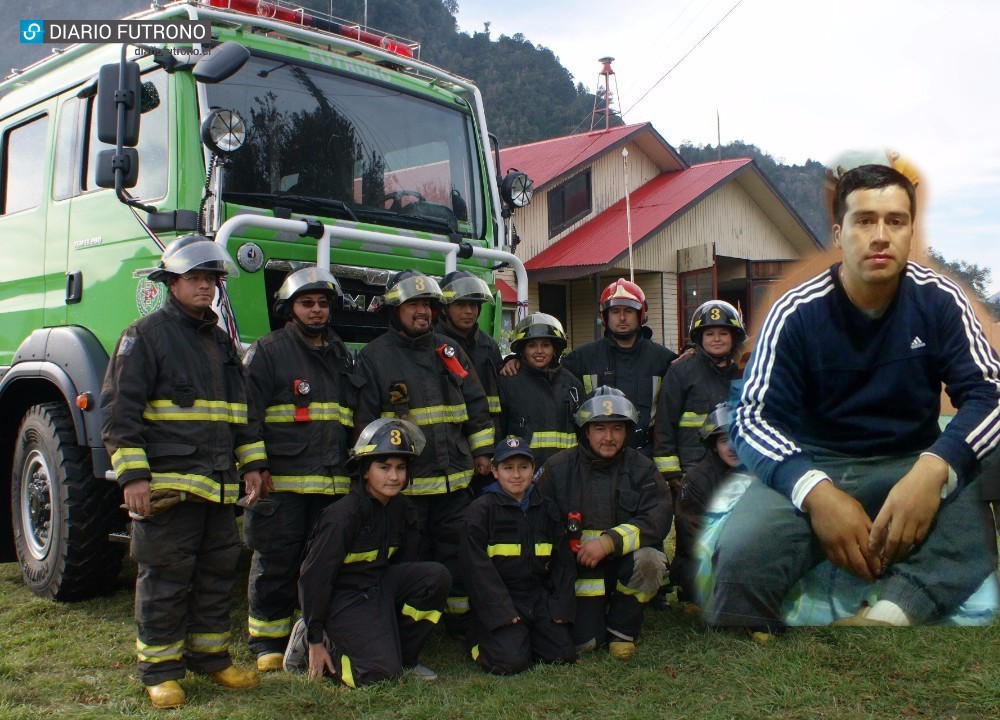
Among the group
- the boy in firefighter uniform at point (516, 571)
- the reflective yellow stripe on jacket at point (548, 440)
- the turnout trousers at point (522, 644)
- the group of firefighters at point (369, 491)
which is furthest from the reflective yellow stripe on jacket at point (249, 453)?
the reflective yellow stripe on jacket at point (548, 440)

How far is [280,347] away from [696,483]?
204 centimetres

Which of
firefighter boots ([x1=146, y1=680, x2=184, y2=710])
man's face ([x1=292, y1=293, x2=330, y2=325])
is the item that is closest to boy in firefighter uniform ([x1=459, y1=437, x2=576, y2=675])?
man's face ([x1=292, y1=293, x2=330, y2=325])

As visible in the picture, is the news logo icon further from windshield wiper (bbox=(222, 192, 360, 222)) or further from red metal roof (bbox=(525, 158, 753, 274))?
red metal roof (bbox=(525, 158, 753, 274))

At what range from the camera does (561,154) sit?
1869 cm

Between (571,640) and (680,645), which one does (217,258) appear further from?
(680,645)

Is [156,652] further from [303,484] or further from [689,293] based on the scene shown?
[689,293]

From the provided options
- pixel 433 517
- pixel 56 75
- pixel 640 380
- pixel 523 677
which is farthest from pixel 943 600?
pixel 56 75

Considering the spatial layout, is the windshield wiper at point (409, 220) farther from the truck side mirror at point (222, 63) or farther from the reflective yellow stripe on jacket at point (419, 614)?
the reflective yellow stripe on jacket at point (419, 614)

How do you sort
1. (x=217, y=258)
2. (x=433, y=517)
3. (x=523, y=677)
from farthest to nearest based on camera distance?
(x=433, y=517)
(x=523, y=677)
(x=217, y=258)

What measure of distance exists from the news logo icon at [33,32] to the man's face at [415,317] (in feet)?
7.72

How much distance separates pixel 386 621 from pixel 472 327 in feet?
5.58

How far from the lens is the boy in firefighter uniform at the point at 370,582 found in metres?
3.78

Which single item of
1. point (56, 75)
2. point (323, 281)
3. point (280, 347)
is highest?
point (56, 75)

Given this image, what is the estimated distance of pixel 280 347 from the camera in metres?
4.10
